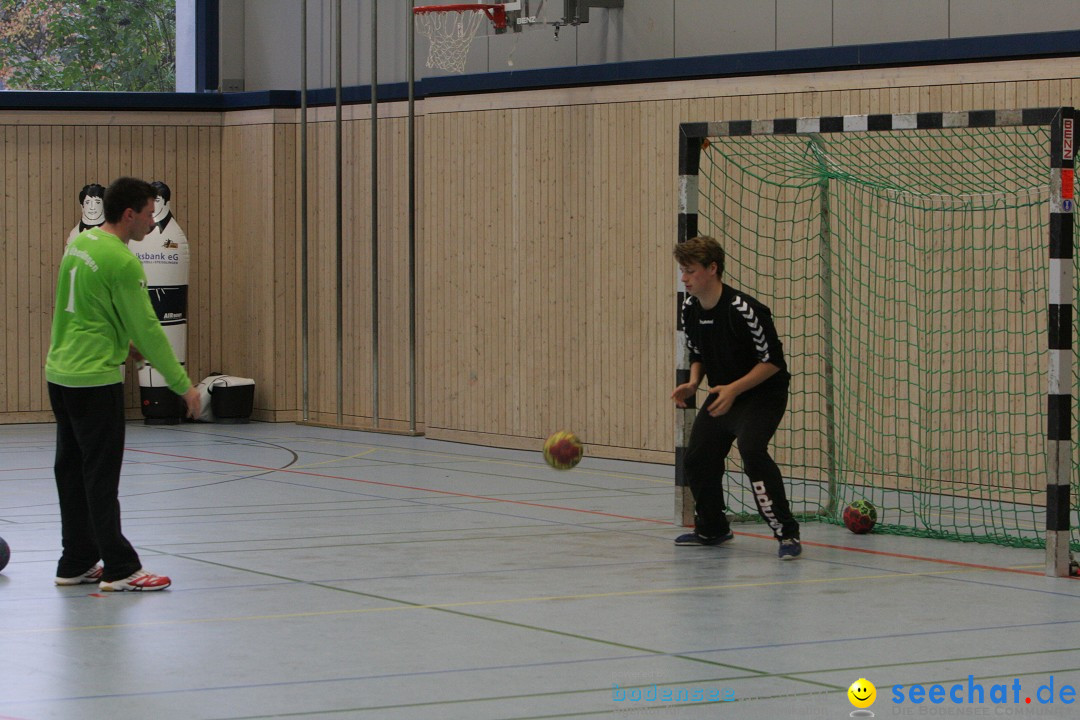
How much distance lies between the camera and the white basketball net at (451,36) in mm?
17047

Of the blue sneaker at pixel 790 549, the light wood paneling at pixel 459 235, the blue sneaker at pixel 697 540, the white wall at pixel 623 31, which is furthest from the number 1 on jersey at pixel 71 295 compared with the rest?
the white wall at pixel 623 31

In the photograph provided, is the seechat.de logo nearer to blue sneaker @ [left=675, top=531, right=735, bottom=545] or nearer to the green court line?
the green court line

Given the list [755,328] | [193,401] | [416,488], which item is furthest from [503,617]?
[416,488]

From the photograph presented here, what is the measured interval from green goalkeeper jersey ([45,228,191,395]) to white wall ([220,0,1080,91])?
7942 mm

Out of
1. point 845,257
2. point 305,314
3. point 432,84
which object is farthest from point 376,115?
point 845,257

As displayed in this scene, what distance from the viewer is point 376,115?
1789 centimetres

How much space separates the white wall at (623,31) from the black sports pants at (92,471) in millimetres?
8185

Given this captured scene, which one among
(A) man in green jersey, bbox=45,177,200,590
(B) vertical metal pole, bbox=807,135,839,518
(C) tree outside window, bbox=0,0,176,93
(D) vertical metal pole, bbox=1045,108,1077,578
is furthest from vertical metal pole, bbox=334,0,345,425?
(D) vertical metal pole, bbox=1045,108,1077,578

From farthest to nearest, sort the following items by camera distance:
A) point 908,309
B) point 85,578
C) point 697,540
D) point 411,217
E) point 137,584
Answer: point 411,217 → point 908,309 → point 697,540 → point 85,578 → point 137,584

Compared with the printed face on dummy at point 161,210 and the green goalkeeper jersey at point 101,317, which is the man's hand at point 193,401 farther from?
the printed face on dummy at point 161,210

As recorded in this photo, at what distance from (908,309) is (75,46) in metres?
17.5

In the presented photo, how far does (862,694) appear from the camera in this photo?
5.61m

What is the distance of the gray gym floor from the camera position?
5.73 meters

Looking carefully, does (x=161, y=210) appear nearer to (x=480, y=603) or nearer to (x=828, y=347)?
(x=828, y=347)
